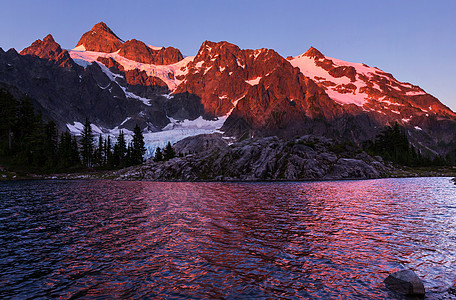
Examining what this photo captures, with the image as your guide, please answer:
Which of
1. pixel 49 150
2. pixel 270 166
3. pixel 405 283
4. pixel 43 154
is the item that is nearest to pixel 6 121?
pixel 43 154

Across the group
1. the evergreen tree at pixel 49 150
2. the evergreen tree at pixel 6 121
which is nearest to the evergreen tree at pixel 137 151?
the evergreen tree at pixel 49 150

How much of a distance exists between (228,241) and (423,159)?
173 metres

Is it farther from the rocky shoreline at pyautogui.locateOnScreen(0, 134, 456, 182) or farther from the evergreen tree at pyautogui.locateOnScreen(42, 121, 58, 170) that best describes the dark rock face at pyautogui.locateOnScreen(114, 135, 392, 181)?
the evergreen tree at pyautogui.locateOnScreen(42, 121, 58, 170)

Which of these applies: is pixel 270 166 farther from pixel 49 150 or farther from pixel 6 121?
pixel 6 121

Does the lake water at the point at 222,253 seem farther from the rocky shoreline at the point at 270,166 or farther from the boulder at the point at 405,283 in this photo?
the rocky shoreline at the point at 270,166

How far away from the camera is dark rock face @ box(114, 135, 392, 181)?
96688 millimetres

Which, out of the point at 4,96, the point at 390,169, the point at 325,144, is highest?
the point at 4,96

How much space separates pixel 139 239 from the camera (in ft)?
59.9

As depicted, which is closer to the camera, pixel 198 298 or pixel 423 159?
pixel 198 298

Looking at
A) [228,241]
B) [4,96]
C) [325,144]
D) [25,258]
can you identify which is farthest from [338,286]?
[4,96]

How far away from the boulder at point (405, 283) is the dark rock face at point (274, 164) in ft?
274

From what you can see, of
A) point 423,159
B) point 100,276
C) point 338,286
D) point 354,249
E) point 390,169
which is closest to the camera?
point 338,286

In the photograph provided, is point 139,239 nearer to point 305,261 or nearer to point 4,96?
point 305,261

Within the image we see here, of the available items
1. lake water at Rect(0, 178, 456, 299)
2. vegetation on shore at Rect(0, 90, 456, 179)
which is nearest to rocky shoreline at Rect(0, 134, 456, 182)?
vegetation on shore at Rect(0, 90, 456, 179)
